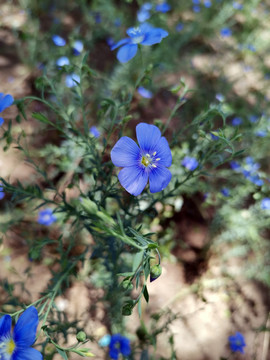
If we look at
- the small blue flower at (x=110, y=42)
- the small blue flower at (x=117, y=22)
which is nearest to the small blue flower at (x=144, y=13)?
the small blue flower at (x=117, y=22)

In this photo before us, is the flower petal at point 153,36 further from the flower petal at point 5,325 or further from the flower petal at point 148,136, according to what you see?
the flower petal at point 5,325


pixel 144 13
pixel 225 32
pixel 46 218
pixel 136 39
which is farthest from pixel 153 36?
pixel 225 32

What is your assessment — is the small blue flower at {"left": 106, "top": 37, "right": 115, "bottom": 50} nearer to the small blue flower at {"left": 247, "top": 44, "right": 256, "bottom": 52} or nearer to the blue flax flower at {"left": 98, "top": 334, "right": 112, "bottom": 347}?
the small blue flower at {"left": 247, "top": 44, "right": 256, "bottom": 52}

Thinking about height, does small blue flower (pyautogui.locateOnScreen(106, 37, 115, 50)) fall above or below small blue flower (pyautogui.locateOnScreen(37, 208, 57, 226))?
above

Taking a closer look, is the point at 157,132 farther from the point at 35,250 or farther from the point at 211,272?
the point at 211,272

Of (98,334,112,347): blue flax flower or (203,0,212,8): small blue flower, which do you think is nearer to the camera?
(98,334,112,347): blue flax flower

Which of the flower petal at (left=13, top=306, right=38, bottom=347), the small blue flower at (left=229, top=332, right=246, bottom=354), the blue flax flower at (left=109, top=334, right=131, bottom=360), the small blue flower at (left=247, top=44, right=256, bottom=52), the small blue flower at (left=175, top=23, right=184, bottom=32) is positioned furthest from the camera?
the small blue flower at (left=247, top=44, right=256, bottom=52)

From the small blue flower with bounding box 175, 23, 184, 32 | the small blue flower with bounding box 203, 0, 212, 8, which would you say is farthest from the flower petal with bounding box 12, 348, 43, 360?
the small blue flower with bounding box 203, 0, 212, 8
